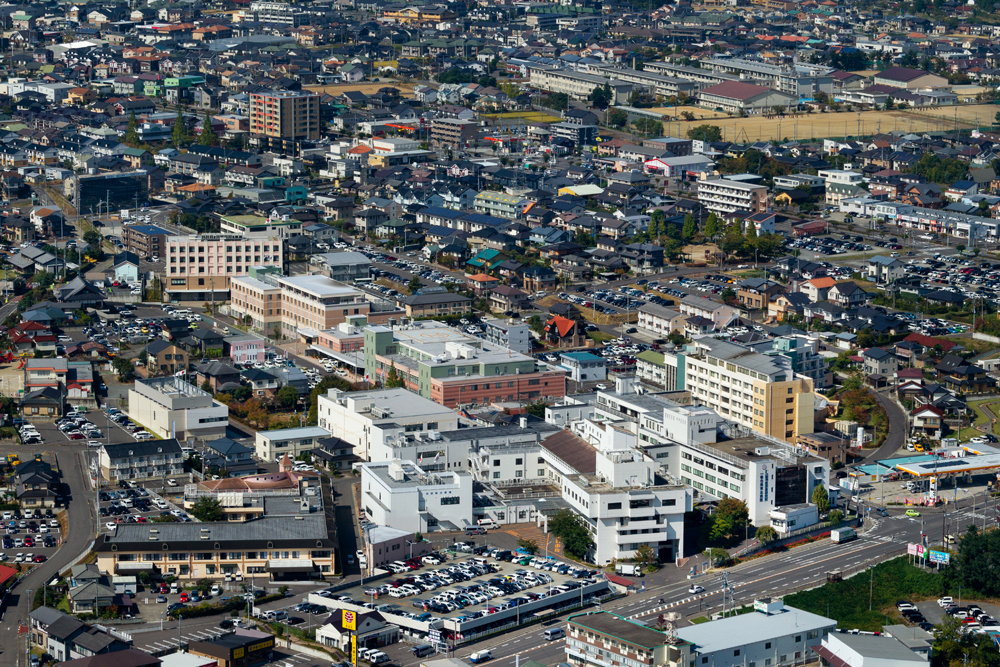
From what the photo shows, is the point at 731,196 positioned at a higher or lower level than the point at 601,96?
lower

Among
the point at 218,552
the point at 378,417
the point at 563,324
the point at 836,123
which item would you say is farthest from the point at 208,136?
the point at 218,552

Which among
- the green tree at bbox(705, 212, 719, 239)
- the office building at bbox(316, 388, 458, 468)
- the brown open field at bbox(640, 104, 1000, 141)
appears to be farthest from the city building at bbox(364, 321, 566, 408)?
the brown open field at bbox(640, 104, 1000, 141)

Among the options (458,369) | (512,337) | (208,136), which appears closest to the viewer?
(458,369)

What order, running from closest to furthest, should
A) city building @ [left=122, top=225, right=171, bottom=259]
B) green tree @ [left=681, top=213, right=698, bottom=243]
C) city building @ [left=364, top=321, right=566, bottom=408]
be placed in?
city building @ [left=364, top=321, right=566, bottom=408]
city building @ [left=122, top=225, right=171, bottom=259]
green tree @ [left=681, top=213, right=698, bottom=243]

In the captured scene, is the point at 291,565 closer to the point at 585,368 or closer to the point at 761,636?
the point at 761,636

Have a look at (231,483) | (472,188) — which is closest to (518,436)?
(231,483)

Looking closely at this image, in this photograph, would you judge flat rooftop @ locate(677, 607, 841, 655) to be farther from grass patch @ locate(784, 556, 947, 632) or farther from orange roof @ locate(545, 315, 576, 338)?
orange roof @ locate(545, 315, 576, 338)

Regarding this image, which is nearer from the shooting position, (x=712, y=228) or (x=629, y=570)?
(x=629, y=570)
